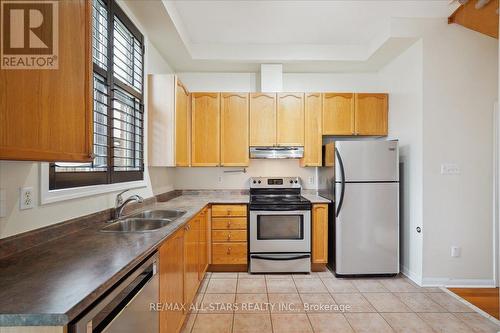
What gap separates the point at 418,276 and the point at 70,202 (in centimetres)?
342

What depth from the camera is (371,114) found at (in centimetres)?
374

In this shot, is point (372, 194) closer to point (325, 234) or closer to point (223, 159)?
point (325, 234)

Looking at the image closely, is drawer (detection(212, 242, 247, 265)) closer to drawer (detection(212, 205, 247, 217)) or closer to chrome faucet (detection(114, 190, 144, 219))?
drawer (detection(212, 205, 247, 217))

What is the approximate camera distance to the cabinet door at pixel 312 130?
3.74 metres

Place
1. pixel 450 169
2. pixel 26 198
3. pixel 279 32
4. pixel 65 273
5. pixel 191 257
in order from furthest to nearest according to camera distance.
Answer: pixel 279 32
pixel 450 169
pixel 191 257
pixel 26 198
pixel 65 273

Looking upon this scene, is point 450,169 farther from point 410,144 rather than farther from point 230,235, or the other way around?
point 230,235

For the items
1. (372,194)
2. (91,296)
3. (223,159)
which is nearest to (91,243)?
(91,296)

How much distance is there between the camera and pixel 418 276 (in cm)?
303

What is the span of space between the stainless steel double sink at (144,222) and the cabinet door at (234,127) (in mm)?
1337

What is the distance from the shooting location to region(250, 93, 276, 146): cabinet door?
3.74 metres

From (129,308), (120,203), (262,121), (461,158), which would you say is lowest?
(129,308)

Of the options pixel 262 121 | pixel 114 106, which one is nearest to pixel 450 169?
pixel 262 121

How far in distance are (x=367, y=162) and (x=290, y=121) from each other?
3.75 feet

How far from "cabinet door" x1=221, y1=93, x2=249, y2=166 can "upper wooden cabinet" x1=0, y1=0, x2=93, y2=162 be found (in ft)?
8.09
